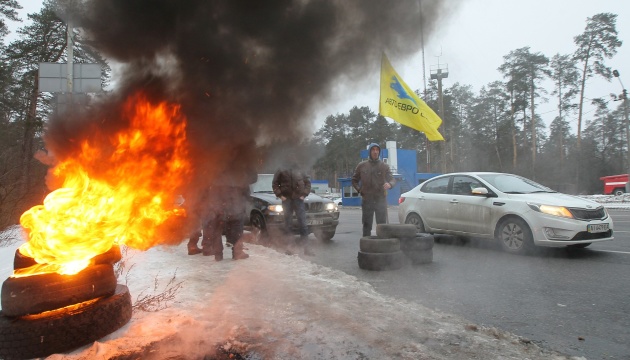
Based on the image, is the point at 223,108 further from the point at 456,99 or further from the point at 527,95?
the point at 456,99

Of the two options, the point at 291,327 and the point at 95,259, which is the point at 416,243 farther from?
the point at 95,259

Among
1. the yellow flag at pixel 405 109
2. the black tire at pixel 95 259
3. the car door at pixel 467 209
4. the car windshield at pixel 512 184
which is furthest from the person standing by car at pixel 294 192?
the black tire at pixel 95 259

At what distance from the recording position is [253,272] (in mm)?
5355

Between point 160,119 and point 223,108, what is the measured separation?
2.16 feet

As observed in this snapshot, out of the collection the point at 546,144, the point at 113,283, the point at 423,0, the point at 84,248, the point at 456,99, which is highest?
Result: the point at 456,99

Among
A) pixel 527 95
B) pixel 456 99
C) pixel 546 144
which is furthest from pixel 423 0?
pixel 546 144

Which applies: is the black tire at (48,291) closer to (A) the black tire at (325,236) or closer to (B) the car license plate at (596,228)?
(A) the black tire at (325,236)

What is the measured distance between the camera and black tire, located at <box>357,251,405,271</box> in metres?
5.88

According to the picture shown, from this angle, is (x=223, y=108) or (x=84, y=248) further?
(x=223, y=108)

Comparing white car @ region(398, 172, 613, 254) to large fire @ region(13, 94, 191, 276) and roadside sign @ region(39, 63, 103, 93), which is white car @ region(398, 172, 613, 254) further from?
roadside sign @ region(39, 63, 103, 93)

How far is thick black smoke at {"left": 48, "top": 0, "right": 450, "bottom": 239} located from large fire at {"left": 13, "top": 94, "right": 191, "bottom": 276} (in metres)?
0.24

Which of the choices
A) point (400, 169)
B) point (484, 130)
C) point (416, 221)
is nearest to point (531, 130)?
point (484, 130)

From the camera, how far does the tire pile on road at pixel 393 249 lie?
19.4ft

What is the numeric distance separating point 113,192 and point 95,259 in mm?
628
